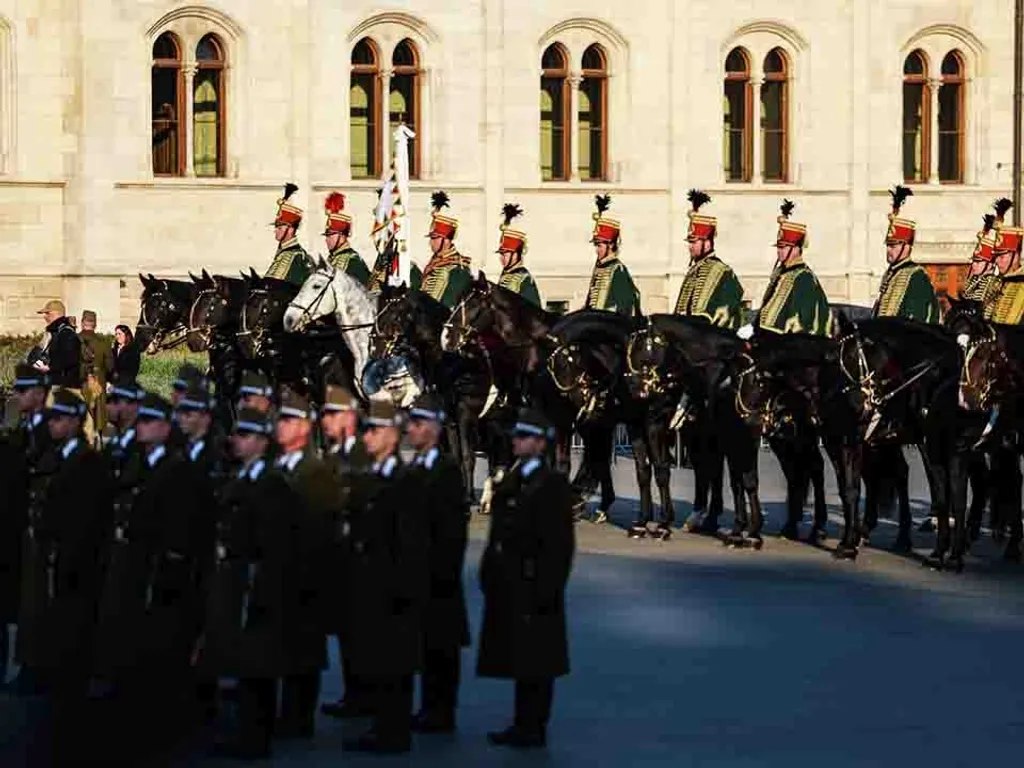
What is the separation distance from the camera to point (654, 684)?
15406 mm

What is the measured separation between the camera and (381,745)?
13.1m

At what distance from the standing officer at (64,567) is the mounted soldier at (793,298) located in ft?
32.3

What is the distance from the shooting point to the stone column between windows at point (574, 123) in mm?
46094

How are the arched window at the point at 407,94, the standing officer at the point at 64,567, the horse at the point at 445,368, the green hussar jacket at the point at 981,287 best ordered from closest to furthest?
the standing officer at the point at 64,567, the green hussar jacket at the point at 981,287, the horse at the point at 445,368, the arched window at the point at 407,94

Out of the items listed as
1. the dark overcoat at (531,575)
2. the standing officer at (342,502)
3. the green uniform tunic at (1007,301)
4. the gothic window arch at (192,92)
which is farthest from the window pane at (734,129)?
the dark overcoat at (531,575)

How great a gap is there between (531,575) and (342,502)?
0.96 metres

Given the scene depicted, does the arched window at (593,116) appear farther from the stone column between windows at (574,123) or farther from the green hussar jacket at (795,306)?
the green hussar jacket at (795,306)

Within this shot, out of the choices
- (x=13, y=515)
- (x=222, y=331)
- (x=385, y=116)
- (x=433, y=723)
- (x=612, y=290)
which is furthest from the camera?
(x=385, y=116)

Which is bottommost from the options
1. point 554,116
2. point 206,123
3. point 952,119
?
point 206,123

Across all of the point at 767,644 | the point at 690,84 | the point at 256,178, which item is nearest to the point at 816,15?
the point at 690,84

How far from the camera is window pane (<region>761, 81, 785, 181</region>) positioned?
47.4m

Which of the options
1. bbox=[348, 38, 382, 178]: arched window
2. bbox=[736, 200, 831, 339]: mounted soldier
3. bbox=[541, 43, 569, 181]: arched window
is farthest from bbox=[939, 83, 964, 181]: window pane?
bbox=[736, 200, 831, 339]: mounted soldier

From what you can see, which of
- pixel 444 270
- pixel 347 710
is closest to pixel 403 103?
pixel 444 270

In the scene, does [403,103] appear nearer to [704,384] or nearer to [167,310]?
[167,310]
